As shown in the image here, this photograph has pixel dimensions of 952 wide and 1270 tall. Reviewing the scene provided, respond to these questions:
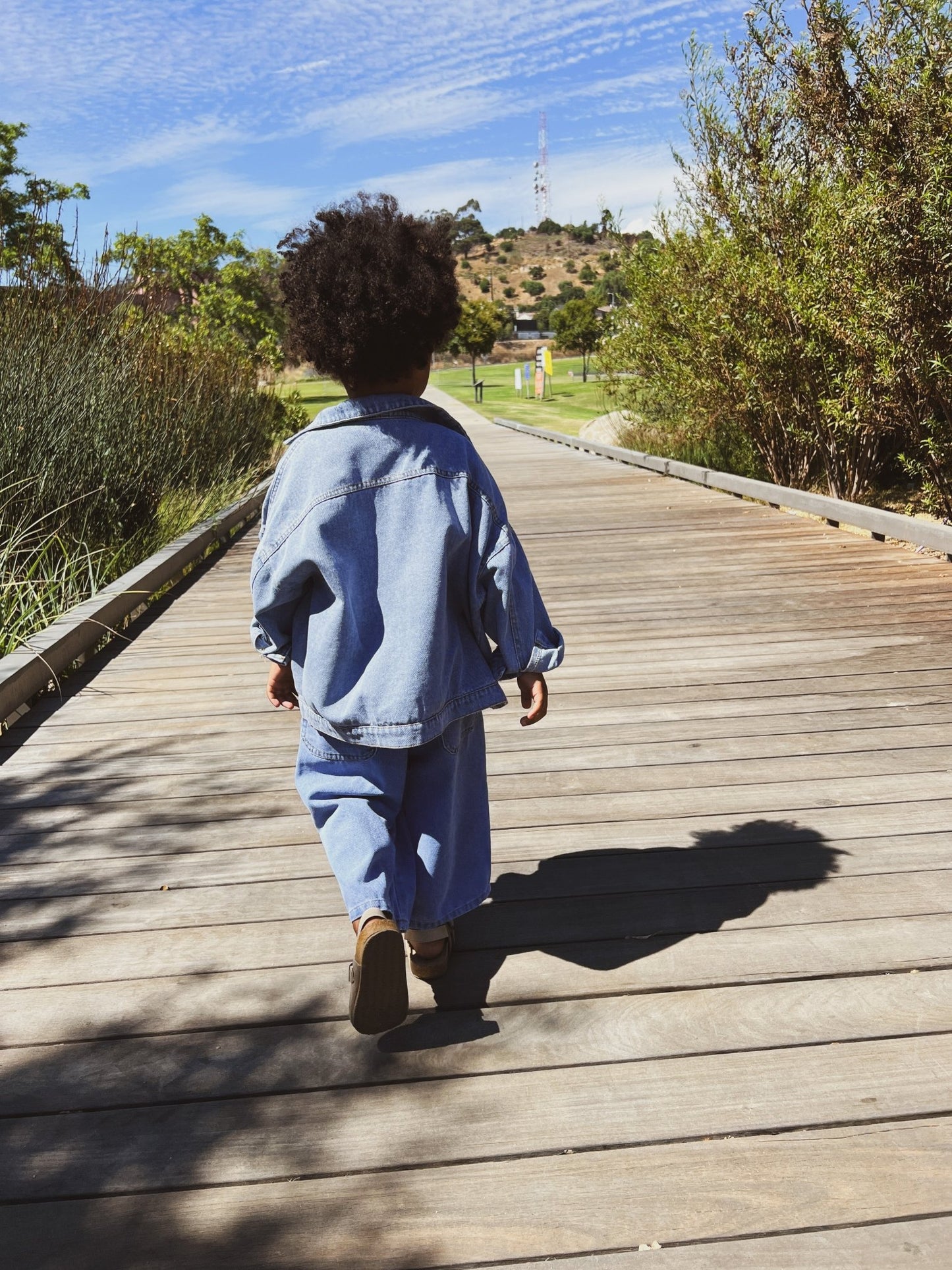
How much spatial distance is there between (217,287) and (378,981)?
26891 mm

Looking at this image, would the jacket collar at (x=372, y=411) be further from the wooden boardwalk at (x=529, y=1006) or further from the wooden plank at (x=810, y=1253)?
the wooden plank at (x=810, y=1253)

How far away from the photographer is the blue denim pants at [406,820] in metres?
2.11

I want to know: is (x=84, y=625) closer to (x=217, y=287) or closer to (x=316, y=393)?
(x=217, y=287)

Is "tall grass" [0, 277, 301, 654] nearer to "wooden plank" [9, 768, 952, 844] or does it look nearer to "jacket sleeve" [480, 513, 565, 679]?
"wooden plank" [9, 768, 952, 844]

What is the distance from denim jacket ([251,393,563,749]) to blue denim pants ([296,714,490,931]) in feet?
0.30

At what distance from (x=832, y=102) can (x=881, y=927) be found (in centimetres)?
692

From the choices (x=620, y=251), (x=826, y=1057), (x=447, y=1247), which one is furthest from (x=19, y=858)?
(x=620, y=251)

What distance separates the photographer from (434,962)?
2.32 meters

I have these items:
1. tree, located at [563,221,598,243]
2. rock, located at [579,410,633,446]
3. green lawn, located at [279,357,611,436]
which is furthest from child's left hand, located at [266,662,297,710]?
tree, located at [563,221,598,243]

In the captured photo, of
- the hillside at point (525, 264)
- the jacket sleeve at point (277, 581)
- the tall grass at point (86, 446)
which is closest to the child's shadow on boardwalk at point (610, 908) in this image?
the jacket sleeve at point (277, 581)

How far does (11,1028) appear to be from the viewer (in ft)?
7.16

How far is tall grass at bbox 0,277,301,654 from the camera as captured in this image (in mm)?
5469

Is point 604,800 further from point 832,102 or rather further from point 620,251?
point 620,251

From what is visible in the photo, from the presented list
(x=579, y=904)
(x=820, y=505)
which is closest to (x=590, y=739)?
(x=579, y=904)
